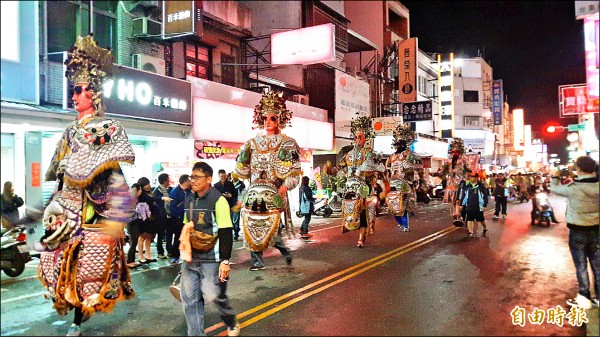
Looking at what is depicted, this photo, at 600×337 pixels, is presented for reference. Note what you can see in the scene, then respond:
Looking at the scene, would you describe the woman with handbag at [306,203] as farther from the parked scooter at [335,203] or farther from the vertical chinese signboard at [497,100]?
the vertical chinese signboard at [497,100]

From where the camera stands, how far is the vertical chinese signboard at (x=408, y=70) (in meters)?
30.7

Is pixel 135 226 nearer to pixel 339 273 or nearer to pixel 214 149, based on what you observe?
pixel 339 273

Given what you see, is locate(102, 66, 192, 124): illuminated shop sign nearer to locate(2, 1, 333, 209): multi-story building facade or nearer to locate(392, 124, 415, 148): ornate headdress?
locate(2, 1, 333, 209): multi-story building facade

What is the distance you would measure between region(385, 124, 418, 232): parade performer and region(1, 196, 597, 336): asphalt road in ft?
7.26

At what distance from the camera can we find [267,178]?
763 centimetres

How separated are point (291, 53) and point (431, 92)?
2983 cm

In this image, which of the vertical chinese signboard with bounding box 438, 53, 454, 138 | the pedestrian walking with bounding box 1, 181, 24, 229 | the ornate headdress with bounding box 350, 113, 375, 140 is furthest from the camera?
the vertical chinese signboard with bounding box 438, 53, 454, 138

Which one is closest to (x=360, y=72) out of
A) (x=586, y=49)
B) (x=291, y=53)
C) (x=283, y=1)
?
(x=283, y=1)

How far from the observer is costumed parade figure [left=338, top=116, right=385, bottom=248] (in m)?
10.4

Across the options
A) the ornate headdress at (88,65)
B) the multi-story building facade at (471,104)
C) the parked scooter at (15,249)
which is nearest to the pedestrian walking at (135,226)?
the parked scooter at (15,249)

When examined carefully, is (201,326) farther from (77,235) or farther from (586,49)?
(586,49)

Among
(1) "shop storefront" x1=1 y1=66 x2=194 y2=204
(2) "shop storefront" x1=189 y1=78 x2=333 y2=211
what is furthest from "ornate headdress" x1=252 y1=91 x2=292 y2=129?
(2) "shop storefront" x1=189 y1=78 x2=333 y2=211

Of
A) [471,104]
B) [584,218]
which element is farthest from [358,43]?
[471,104]

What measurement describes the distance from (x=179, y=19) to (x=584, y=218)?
27.2 feet
